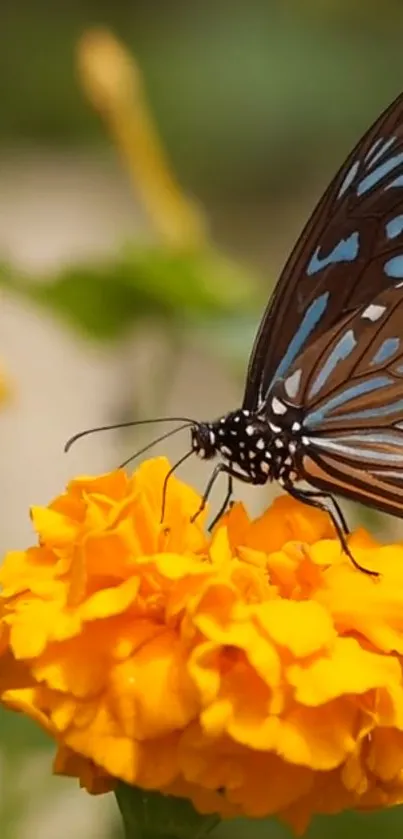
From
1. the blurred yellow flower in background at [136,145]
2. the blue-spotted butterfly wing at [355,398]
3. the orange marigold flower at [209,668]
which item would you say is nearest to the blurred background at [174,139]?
the blurred yellow flower in background at [136,145]

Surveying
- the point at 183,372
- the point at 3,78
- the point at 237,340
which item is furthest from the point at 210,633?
the point at 3,78

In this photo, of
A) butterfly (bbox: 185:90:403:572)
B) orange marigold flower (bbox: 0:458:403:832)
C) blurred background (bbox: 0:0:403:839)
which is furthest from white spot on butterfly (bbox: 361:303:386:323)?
blurred background (bbox: 0:0:403:839)

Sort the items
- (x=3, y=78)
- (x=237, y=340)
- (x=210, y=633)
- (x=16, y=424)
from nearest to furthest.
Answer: (x=210, y=633) → (x=237, y=340) → (x=16, y=424) → (x=3, y=78)

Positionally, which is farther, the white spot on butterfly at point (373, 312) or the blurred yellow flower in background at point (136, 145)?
the blurred yellow flower in background at point (136, 145)

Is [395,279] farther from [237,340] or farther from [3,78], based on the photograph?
[3,78]

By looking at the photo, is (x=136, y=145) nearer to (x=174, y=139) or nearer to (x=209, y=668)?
(x=209, y=668)

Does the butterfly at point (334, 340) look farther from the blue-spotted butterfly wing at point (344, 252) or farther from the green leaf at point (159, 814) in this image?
the green leaf at point (159, 814)

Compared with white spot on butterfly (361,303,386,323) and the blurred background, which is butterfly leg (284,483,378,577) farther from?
the blurred background
